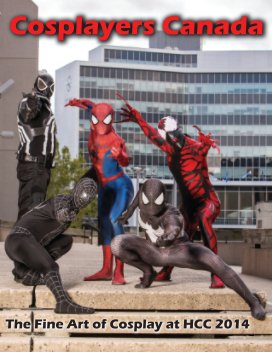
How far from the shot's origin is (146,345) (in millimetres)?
6758

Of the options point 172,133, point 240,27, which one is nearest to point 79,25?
point 240,27

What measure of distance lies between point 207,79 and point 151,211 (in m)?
100

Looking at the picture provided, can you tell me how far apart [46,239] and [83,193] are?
55 centimetres

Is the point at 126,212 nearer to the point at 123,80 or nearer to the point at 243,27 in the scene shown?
the point at 243,27

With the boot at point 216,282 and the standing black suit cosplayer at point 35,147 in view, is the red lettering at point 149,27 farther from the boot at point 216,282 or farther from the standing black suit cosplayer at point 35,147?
the boot at point 216,282

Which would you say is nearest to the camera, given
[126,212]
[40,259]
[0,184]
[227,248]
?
[40,259]

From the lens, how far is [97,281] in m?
8.22

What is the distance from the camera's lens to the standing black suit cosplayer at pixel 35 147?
9.06 meters

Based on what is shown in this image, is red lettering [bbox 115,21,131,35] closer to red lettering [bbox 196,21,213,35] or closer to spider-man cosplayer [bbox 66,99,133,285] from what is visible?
red lettering [bbox 196,21,213,35]

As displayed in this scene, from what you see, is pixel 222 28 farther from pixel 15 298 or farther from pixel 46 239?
pixel 15 298

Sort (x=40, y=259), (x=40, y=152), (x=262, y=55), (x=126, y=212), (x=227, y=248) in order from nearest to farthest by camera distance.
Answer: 1. (x=40, y=259)
2. (x=126, y=212)
3. (x=40, y=152)
4. (x=227, y=248)
5. (x=262, y=55)

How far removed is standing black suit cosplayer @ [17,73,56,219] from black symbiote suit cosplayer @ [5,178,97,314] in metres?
1.48

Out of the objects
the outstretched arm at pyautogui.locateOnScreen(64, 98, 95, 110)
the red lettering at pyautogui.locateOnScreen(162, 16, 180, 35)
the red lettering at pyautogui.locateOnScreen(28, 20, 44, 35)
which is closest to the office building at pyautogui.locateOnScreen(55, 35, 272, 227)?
the red lettering at pyautogui.locateOnScreen(28, 20, 44, 35)

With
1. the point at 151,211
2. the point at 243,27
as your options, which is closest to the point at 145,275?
the point at 151,211
